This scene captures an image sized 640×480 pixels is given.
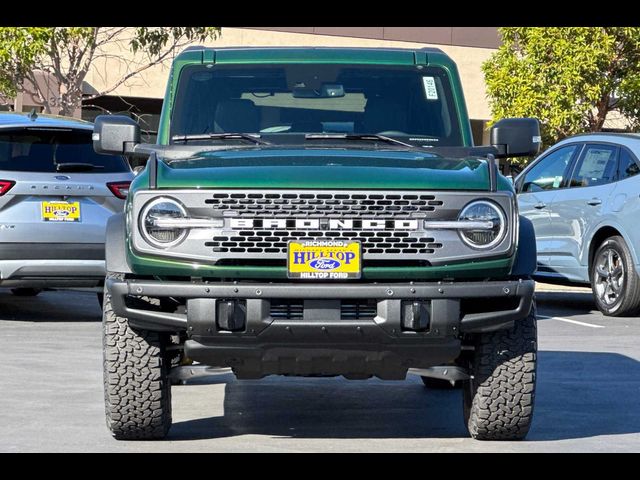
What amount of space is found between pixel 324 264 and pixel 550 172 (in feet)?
28.7

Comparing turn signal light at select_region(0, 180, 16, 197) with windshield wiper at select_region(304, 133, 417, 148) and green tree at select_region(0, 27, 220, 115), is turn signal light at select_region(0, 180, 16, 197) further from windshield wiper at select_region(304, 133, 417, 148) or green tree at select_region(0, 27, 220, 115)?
green tree at select_region(0, 27, 220, 115)

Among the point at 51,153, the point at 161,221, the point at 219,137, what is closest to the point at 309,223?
the point at 161,221

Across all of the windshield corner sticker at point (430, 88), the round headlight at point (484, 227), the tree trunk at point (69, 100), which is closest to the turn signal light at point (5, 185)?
the windshield corner sticker at point (430, 88)

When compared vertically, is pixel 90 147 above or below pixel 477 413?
above

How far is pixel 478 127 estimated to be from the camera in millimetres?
42969

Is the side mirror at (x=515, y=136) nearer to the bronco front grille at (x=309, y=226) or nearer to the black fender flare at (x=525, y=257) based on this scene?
the black fender flare at (x=525, y=257)

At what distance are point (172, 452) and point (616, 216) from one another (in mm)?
7568

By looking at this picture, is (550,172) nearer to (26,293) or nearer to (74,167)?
(74,167)

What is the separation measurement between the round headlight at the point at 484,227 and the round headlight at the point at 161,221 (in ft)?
4.21

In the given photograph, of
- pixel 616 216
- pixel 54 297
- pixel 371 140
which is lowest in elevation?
pixel 54 297

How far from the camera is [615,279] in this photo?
13836 millimetres
